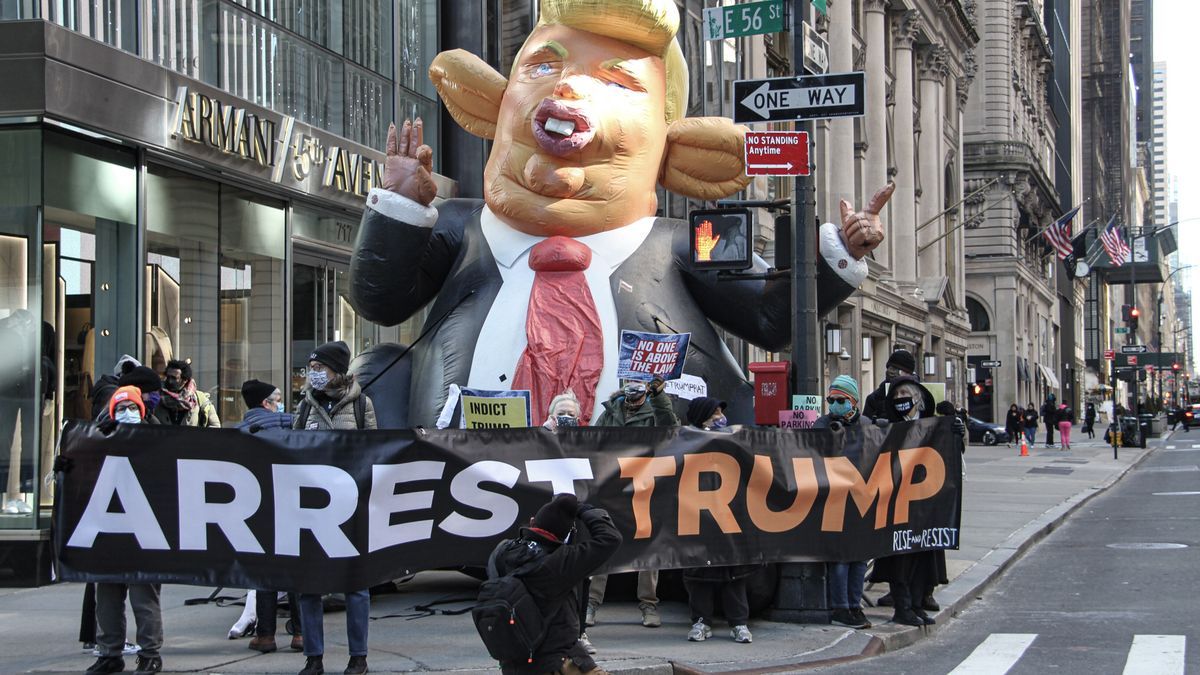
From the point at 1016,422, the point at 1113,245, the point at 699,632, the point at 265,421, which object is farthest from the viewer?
the point at 1113,245

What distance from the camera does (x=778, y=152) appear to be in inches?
388

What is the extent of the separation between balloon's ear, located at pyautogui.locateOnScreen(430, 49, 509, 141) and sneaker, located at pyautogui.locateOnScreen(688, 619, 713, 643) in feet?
13.8

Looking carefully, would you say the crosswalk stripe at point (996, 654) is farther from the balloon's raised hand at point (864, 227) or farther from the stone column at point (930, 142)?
the stone column at point (930, 142)

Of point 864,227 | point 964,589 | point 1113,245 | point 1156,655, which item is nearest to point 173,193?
point 864,227

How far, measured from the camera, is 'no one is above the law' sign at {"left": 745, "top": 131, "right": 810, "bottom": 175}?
386 inches

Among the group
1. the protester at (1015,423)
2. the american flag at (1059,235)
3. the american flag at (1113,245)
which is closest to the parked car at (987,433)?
the protester at (1015,423)

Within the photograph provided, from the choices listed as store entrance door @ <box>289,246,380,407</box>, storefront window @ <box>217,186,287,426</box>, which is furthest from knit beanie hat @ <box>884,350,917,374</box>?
storefront window @ <box>217,186,287,426</box>

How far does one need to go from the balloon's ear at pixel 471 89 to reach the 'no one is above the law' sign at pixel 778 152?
6.58ft

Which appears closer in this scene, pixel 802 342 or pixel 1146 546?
pixel 802 342

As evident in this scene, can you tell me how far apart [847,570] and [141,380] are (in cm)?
453

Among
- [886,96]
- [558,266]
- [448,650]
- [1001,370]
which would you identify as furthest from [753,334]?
[1001,370]

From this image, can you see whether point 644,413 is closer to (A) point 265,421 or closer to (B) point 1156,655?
(A) point 265,421

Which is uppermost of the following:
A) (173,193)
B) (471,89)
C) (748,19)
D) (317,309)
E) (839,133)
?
(839,133)

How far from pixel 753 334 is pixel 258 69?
24.2 feet
